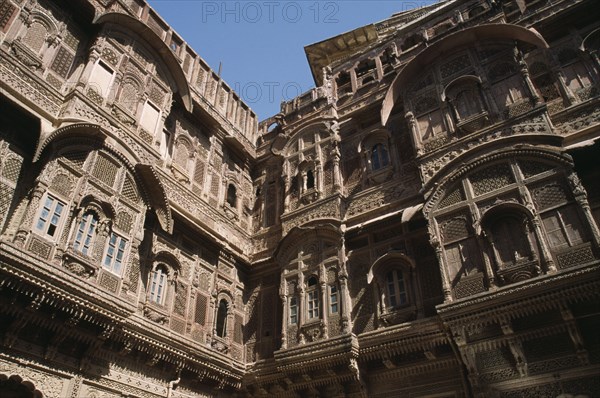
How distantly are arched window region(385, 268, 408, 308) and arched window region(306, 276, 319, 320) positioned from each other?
190 centimetres

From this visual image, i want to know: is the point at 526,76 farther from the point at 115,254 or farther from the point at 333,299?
the point at 115,254

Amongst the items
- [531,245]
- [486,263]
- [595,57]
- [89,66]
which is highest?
[89,66]

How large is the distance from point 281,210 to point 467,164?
20.5 feet

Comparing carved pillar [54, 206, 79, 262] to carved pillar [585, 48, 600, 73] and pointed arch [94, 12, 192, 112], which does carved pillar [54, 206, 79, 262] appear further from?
carved pillar [585, 48, 600, 73]

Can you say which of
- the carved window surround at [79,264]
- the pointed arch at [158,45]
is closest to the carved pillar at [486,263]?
the carved window surround at [79,264]

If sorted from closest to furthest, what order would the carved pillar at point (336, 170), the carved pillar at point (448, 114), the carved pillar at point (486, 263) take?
the carved pillar at point (486, 263) < the carved pillar at point (448, 114) < the carved pillar at point (336, 170)

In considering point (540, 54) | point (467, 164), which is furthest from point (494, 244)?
point (540, 54)

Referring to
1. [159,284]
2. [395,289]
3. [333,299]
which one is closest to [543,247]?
[395,289]

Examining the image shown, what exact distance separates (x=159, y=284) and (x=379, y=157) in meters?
6.92

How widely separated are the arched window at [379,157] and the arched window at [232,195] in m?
4.75

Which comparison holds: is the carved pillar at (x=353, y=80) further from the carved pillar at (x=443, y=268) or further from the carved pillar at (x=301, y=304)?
the carved pillar at (x=443, y=268)

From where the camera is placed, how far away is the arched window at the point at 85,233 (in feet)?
29.0

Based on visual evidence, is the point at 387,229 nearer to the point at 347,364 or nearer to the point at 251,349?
the point at 347,364

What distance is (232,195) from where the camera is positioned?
1508 centimetres
